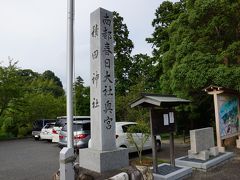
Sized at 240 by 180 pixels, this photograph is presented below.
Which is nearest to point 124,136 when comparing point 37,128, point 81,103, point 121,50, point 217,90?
point 217,90

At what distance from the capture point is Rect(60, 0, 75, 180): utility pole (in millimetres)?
5035

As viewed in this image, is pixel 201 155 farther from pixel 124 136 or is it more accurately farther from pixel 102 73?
pixel 102 73

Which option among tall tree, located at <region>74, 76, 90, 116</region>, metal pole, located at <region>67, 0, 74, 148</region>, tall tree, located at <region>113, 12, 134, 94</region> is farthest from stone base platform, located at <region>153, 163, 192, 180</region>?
tall tree, located at <region>113, 12, 134, 94</region>

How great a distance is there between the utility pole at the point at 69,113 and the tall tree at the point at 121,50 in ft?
75.7

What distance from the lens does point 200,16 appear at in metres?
13.2

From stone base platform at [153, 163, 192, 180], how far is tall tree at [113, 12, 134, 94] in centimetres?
2172

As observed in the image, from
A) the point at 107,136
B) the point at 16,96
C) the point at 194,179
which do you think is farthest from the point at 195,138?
the point at 16,96

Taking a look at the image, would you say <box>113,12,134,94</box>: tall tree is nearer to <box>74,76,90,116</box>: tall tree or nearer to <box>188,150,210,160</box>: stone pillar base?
<box>74,76,90,116</box>: tall tree

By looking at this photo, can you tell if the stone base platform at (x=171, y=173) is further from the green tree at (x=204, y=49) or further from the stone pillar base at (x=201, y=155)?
the green tree at (x=204, y=49)

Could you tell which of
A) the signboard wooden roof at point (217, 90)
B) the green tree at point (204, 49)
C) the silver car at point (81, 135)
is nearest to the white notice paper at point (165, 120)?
the signboard wooden roof at point (217, 90)

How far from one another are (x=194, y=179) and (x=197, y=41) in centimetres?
831

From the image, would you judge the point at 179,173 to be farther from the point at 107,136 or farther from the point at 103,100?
the point at 103,100

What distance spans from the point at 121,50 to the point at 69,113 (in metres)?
25.6

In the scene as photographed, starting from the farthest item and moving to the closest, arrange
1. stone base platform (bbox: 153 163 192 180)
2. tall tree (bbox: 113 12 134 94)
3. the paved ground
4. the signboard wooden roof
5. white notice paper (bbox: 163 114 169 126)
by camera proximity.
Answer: tall tree (bbox: 113 12 134 94) → the signboard wooden roof → the paved ground → white notice paper (bbox: 163 114 169 126) → stone base platform (bbox: 153 163 192 180)
